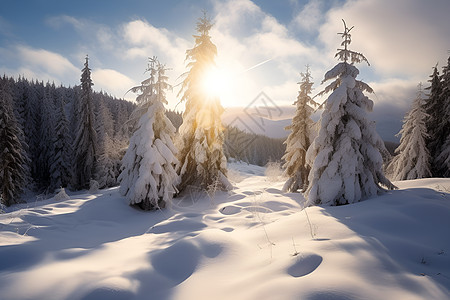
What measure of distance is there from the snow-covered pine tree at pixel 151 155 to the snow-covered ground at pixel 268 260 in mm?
4435

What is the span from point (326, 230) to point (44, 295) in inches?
187

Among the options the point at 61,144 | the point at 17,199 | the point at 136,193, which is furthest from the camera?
the point at 61,144

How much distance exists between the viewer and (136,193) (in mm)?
10617

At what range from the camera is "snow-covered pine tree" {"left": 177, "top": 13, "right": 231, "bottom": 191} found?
1392 centimetres

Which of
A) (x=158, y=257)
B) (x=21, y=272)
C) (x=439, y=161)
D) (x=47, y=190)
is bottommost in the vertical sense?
(x=47, y=190)

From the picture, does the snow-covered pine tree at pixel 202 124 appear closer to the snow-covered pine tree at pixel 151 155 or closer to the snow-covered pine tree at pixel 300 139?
the snow-covered pine tree at pixel 151 155

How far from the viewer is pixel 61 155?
3456 centimetres

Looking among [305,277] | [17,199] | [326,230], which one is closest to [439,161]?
[326,230]

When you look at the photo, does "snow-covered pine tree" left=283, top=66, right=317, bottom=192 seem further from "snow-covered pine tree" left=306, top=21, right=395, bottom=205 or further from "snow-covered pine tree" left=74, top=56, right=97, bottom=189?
"snow-covered pine tree" left=74, top=56, right=97, bottom=189

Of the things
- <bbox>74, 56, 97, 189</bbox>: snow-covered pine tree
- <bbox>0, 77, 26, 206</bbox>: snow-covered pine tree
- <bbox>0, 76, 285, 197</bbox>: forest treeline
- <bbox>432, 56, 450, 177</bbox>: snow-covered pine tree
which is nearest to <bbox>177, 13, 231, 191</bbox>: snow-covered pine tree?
<bbox>0, 76, 285, 197</bbox>: forest treeline

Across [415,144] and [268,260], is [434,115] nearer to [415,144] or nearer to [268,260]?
[415,144]

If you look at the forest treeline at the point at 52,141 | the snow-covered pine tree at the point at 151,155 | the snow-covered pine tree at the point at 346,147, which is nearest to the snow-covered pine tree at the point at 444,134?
the snow-covered pine tree at the point at 346,147

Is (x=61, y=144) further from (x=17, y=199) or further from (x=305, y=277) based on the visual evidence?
(x=305, y=277)

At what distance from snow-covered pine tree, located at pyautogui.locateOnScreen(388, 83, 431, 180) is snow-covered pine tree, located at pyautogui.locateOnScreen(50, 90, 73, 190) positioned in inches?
1704
